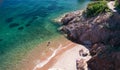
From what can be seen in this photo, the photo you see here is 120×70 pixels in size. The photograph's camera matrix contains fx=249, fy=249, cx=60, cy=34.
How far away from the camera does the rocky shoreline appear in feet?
173

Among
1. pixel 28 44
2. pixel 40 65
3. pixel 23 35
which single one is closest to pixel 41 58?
pixel 40 65

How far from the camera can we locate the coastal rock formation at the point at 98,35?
52700 millimetres

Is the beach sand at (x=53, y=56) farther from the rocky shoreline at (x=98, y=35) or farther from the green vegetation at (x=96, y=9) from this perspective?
the green vegetation at (x=96, y=9)

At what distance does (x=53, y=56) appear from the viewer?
64.8 meters

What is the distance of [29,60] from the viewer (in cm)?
6338

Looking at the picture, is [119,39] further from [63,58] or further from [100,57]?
[63,58]

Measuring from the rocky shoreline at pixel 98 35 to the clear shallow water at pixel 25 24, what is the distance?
18.5ft

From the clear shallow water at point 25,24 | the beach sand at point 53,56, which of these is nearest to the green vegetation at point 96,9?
the beach sand at point 53,56

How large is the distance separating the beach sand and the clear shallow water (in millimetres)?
2698

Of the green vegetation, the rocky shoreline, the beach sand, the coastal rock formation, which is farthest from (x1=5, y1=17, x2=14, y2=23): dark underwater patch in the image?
the green vegetation

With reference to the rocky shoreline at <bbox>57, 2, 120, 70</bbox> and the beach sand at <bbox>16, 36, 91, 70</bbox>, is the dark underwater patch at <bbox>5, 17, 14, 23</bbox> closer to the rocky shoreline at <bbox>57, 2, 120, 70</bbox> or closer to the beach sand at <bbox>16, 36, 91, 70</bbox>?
the rocky shoreline at <bbox>57, 2, 120, 70</bbox>

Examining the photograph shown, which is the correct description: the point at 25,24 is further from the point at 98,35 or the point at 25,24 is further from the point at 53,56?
the point at 98,35

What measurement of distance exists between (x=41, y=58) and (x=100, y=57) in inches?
678

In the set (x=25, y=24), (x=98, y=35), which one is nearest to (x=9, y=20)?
(x=25, y=24)
